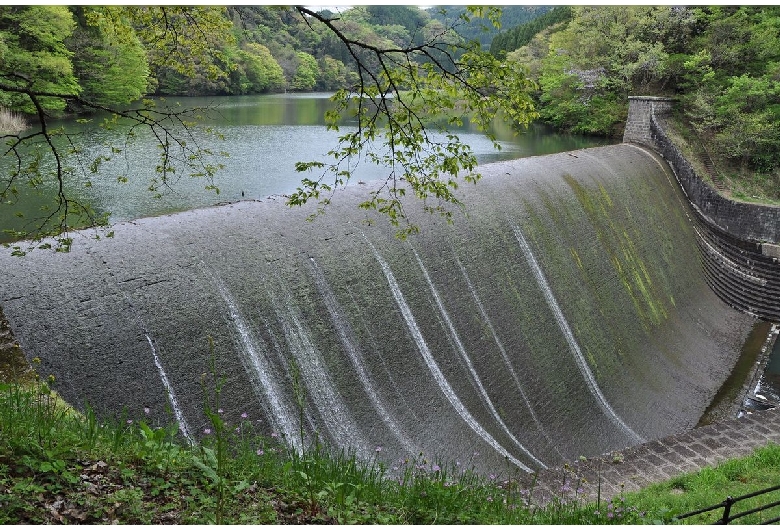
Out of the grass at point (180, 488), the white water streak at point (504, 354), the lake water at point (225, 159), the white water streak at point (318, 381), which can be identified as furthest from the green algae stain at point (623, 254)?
the grass at point (180, 488)

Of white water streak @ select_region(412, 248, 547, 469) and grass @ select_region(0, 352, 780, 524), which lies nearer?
grass @ select_region(0, 352, 780, 524)

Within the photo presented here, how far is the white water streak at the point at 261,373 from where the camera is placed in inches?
253

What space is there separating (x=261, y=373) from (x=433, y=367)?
2.35 m

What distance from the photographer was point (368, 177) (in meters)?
16.5

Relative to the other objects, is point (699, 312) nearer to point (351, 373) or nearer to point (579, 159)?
point (579, 159)

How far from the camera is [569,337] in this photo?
970 cm

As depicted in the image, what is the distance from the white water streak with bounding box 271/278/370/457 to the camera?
22.2 ft

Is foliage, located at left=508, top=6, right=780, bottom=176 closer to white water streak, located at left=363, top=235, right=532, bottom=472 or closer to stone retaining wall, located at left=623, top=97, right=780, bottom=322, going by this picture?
stone retaining wall, located at left=623, top=97, right=780, bottom=322

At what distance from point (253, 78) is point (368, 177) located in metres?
23.8

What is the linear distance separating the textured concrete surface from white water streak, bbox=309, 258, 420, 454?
1489 millimetres

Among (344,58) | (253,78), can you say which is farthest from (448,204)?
(344,58)

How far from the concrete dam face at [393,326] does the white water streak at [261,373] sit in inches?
0.6

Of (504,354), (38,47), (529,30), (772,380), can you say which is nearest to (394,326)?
(504,354)

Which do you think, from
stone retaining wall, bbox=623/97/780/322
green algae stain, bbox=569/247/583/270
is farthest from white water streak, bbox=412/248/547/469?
stone retaining wall, bbox=623/97/780/322
